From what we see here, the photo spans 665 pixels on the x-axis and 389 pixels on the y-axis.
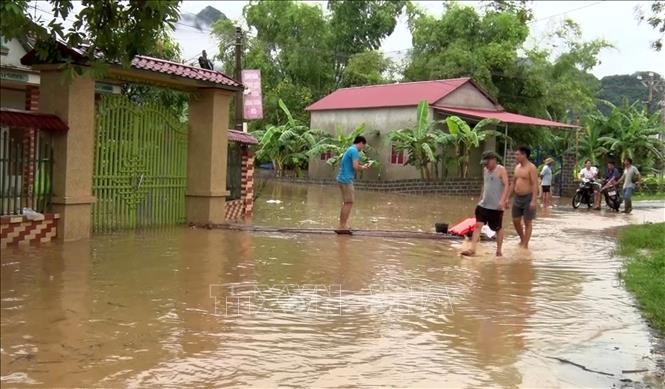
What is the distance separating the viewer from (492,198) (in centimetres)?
1047

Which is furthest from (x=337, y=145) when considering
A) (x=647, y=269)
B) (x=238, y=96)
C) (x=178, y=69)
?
(x=647, y=269)

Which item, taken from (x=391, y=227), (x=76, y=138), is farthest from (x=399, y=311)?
(x=391, y=227)

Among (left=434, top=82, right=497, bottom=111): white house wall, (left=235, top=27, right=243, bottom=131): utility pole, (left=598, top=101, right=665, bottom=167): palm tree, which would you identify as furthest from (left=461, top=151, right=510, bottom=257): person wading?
(left=598, top=101, right=665, bottom=167): palm tree

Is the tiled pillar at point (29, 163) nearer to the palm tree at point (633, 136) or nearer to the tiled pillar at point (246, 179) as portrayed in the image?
the tiled pillar at point (246, 179)

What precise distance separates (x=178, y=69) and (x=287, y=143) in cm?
2151

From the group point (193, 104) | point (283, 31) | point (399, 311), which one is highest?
point (283, 31)

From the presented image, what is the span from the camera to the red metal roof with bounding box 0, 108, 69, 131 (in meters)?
8.30

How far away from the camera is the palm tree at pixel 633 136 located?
30250mm

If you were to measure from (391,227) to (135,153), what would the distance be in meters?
5.55

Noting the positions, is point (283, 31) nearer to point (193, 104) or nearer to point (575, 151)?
point (575, 151)

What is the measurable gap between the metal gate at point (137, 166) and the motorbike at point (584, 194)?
520 inches

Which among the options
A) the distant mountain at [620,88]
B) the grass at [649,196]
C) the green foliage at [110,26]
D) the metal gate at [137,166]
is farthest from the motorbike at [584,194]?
the distant mountain at [620,88]

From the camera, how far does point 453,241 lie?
12109mm

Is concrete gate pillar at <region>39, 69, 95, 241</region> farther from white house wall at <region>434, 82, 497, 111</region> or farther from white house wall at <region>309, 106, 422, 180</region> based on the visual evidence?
white house wall at <region>434, 82, 497, 111</region>
